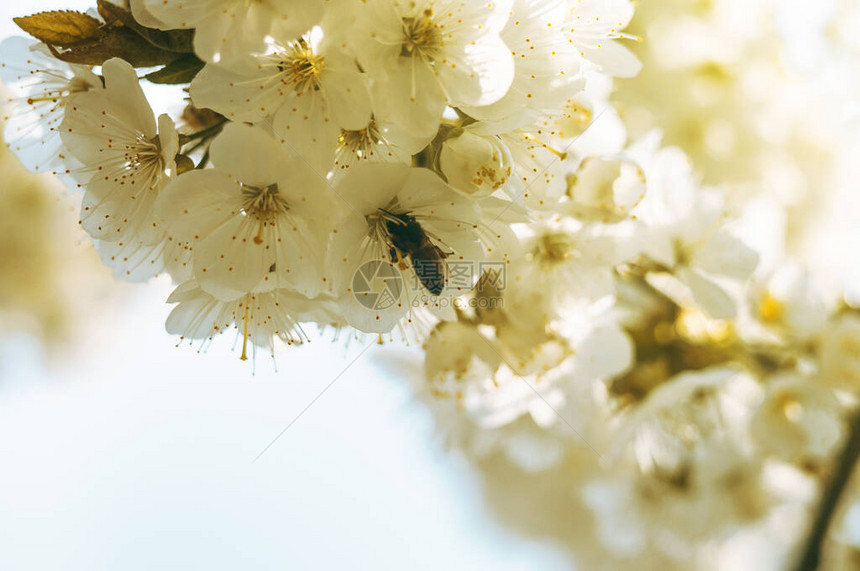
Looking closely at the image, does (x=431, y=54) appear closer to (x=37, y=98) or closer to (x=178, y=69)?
(x=178, y=69)

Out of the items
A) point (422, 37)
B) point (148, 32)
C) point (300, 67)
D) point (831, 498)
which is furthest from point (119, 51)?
point (831, 498)

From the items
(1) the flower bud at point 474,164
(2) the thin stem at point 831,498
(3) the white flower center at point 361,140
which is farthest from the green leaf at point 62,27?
(2) the thin stem at point 831,498

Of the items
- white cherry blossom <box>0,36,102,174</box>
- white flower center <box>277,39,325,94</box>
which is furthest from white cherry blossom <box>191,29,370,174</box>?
white cherry blossom <box>0,36,102,174</box>

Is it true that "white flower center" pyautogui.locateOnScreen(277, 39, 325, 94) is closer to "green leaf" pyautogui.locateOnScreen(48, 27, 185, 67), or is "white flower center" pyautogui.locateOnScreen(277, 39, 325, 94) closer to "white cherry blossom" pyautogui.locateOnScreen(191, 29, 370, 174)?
"white cherry blossom" pyautogui.locateOnScreen(191, 29, 370, 174)

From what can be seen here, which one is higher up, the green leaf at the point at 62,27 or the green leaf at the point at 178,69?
the green leaf at the point at 62,27

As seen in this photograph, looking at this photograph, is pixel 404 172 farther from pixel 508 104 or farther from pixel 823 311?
pixel 823 311

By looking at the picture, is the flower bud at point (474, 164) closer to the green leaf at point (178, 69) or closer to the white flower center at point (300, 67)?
the white flower center at point (300, 67)
